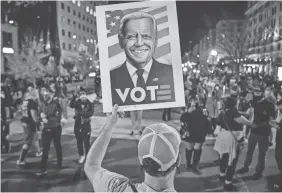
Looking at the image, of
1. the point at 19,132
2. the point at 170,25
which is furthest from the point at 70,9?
the point at 170,25

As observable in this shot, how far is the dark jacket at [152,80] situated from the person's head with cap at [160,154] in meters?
0.58

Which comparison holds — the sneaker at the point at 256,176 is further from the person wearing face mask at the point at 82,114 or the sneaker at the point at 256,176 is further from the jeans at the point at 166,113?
the jeans at the point at 166,113

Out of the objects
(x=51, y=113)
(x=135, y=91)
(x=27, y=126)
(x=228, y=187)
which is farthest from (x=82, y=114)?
(x=135, y=91)

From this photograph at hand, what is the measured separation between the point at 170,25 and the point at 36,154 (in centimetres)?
623

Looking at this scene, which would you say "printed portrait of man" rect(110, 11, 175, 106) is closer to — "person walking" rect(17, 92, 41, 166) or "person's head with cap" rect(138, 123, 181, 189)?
"person's head with cap" rect(138, 123, 181, 189)

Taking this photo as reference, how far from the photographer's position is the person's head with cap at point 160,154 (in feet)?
4.24

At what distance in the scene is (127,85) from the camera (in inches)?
74.9

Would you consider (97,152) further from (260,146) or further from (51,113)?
(260,146)

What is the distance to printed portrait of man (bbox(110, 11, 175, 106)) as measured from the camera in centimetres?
188

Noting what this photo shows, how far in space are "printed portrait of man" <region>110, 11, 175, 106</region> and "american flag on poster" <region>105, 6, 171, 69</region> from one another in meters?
0.02

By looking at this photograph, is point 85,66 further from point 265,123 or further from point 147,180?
point 147,180

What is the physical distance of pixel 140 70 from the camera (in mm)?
1930

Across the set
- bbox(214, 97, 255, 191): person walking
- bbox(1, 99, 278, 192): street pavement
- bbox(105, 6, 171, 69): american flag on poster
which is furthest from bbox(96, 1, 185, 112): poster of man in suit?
bbox(1, 99, 278, 192): street pavement

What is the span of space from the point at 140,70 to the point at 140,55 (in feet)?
0.31
